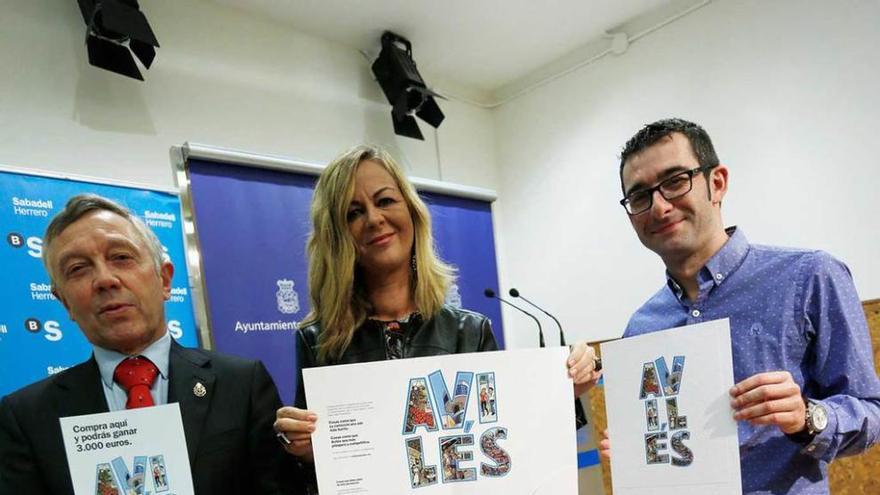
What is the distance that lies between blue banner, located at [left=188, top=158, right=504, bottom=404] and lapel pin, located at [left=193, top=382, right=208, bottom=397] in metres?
1.64

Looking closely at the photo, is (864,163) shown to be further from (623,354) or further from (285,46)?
(285,46)

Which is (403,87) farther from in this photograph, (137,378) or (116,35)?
(137,378)

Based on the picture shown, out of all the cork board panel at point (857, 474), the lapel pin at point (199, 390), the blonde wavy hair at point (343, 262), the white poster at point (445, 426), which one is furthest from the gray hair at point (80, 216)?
the cork board panel at point (857, 474)

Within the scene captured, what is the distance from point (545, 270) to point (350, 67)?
200 centimetres

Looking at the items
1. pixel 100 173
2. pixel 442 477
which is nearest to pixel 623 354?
pixel 442 477

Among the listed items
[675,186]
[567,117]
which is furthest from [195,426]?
[567,117]

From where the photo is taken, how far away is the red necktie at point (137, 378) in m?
1.50

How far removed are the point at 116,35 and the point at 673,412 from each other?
2810mm

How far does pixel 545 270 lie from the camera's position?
15.4 feet

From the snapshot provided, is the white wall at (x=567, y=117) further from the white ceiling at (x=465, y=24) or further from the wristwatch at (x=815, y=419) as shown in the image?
the wristwatch at (x=815, y=419)

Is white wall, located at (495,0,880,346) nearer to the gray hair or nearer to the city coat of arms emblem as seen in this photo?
the city coat of arms emblem

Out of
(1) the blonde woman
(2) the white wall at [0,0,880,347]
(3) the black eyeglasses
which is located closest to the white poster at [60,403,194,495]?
(1) the blonde woman

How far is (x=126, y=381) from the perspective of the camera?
1518 millimetres

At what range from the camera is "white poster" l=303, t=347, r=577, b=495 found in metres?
1.39
